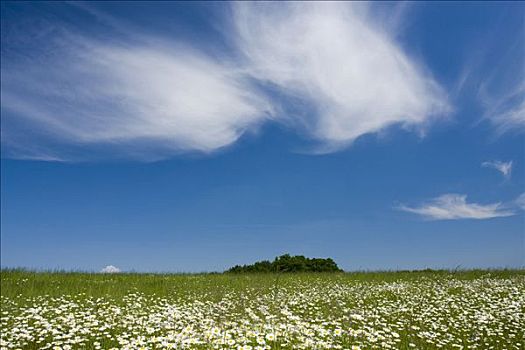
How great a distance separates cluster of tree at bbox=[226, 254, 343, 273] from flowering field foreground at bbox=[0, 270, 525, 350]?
25.5 feet

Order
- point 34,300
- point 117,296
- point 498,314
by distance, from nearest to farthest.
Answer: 1. point 498,314
2. point 34,300
3. point 117,296

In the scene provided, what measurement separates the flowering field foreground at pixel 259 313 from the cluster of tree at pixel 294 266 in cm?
776

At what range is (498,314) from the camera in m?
12.0

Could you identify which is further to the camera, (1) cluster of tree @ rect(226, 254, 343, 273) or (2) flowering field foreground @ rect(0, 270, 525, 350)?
(1) cluster of tree @ rect(226, 254, 343, 273)

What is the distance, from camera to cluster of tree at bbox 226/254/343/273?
32.4 metres

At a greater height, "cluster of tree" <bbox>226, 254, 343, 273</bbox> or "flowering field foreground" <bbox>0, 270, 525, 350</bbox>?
"cluster of tree" <bbox>226, 254, 343, 273</bbox>

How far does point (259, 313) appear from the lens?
1191 cm

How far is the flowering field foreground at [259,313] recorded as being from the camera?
791 centimetres

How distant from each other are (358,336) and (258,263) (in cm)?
2513

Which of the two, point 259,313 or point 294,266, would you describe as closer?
point 259,313

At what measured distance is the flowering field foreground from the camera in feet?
26.0

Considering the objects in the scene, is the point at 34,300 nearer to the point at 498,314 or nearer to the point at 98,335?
the point at 98,335

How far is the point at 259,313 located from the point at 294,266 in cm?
2131

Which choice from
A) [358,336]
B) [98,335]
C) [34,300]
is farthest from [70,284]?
[358,336]
